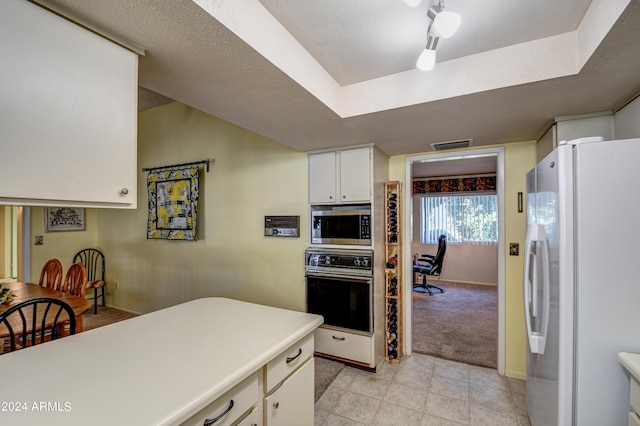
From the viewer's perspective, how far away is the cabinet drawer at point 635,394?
3.59ft

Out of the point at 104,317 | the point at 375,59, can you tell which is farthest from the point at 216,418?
the point at 104,317

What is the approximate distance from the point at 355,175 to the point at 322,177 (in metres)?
0.36

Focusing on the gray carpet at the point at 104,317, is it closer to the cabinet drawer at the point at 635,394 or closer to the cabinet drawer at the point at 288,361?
the cabinet drawer at the point at 288,361

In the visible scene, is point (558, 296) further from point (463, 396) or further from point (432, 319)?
point (432, 319)

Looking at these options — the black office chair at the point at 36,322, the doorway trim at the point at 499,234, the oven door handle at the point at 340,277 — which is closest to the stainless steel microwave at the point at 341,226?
the oven door handle at the point at 340,277

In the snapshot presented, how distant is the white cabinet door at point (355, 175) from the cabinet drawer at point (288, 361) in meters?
1.43

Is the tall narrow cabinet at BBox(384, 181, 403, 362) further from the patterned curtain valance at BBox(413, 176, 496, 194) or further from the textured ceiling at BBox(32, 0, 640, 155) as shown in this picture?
the patterned curtain valance at BBox(413, 176, 496, 194)

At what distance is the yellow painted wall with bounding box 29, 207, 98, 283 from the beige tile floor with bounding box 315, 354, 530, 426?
14.8ft

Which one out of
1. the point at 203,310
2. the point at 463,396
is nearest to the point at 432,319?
the point at 463,396

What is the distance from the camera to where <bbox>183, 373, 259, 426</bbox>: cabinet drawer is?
909 millimetres

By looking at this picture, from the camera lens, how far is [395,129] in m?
2.18

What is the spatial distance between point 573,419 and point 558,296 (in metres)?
0.55

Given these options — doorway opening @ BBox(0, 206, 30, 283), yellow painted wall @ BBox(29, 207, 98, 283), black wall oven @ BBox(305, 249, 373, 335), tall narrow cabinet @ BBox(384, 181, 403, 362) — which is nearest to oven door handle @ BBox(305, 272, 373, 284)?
black wall oven @ BBox(305, 249, 373, 335)

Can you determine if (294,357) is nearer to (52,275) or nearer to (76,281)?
(76,281)
